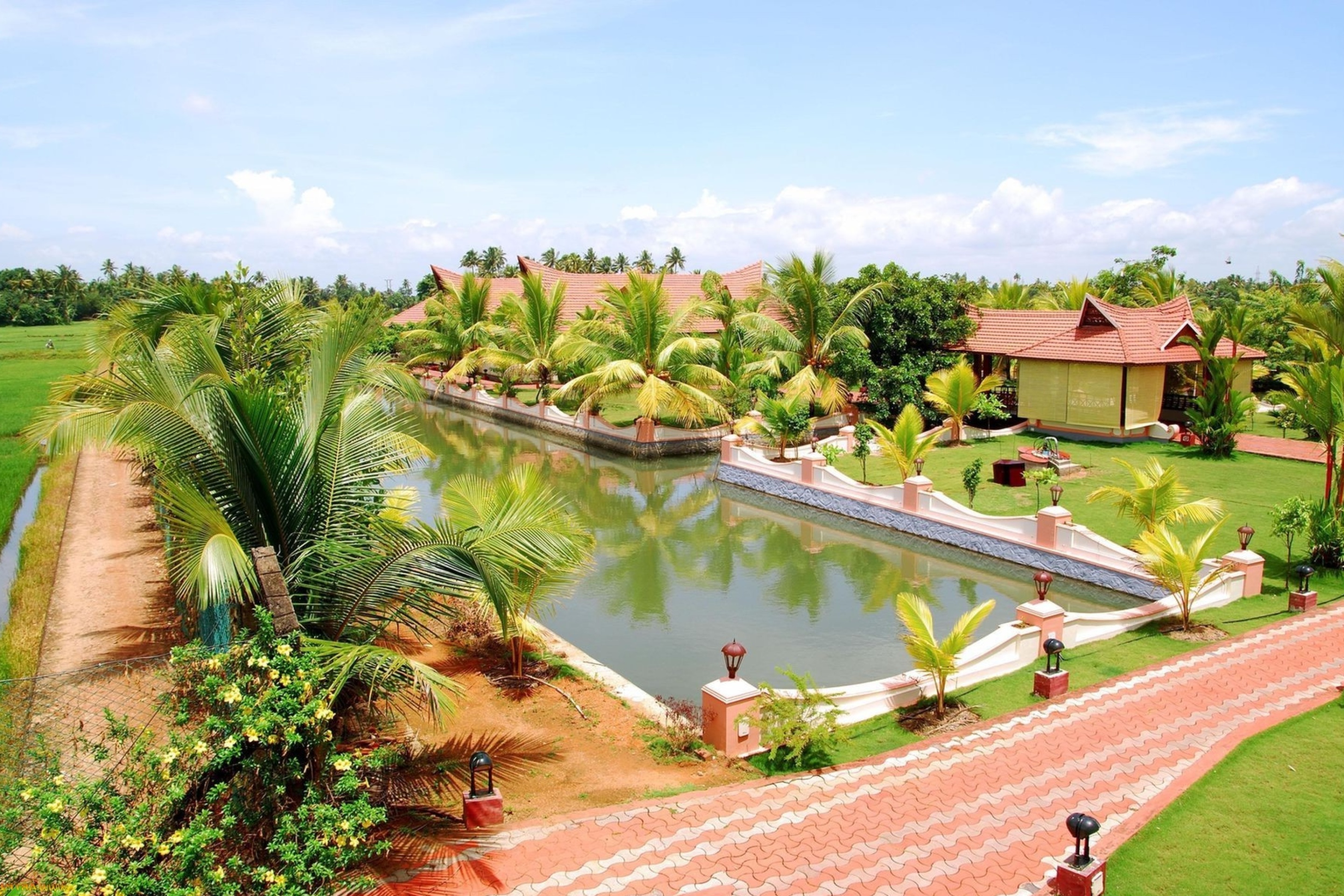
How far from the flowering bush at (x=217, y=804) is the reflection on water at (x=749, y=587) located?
445cm

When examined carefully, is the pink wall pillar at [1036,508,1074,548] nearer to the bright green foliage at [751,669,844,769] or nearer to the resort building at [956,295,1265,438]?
the bright green foliage at [751,669,844,769]

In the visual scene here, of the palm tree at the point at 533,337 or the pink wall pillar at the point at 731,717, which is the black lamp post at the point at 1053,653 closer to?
the pink wall pillar at the point at 731,717

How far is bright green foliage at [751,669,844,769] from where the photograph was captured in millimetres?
6234

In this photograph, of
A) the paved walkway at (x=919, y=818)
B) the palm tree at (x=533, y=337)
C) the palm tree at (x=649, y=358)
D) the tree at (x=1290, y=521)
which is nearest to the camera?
the paved walkway at (x=919, y=818)

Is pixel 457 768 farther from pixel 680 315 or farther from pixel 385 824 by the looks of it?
pixel 680 315

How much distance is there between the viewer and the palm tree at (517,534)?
16.9 ft

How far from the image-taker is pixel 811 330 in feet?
71.1

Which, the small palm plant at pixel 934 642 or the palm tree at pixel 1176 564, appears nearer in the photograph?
the small palm plant at pixel 934 642

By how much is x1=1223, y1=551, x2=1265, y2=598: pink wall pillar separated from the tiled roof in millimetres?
9100

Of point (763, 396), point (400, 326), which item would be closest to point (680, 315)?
point (763, 396)

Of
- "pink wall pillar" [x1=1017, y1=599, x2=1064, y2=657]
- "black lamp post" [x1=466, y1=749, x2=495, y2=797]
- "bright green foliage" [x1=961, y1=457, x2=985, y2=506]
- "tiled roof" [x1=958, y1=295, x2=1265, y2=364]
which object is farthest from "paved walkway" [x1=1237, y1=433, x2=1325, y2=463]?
"black lamp post" [x1=466, y1=749, x2=495, y2=797]

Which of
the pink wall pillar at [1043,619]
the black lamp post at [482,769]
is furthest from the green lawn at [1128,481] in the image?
the black lamp post at [482,769]

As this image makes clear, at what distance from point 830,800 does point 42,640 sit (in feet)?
24.6

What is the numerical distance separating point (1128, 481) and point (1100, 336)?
200 inches
